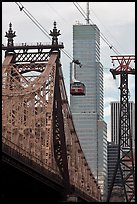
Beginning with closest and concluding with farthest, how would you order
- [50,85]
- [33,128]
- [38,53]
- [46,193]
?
[46,193] < [33,128] < [50,85] < [38,53]

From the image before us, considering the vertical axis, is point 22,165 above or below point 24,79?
below

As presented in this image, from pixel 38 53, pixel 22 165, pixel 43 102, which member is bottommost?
pixel 22 165

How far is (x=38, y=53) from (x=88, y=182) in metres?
21.7

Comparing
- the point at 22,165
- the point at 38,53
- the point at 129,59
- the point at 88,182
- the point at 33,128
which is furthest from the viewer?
the point at 88,182

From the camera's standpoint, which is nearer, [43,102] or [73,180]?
[43,102]

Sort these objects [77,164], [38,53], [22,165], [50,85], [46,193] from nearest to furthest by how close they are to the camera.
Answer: [22,165], [46,193], [50,85], [38,53], [77,164]

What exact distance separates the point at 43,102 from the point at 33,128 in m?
4.66

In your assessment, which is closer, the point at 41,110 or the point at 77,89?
the point at 77,89

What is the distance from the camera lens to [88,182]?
94.0 metres

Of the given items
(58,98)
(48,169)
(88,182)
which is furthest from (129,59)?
(88,182)

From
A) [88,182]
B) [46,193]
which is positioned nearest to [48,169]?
[46,193]

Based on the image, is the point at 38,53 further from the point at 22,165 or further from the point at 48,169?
the point at 22,165

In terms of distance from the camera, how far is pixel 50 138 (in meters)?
72.8

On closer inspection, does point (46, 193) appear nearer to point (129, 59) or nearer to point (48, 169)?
point (48, 169)
